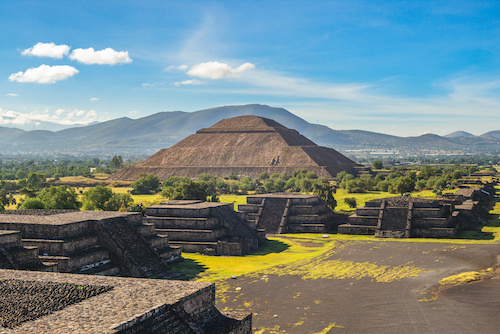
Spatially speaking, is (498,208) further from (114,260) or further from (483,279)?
(114,260)

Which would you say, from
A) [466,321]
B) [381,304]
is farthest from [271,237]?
[466,321]

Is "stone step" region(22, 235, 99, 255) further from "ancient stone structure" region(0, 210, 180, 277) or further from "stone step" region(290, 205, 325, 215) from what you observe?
"stone step" region(290, 205, 325, 215)

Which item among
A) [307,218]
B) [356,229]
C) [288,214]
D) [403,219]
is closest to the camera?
[403,219]

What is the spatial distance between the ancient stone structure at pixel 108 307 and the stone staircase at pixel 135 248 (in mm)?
15212

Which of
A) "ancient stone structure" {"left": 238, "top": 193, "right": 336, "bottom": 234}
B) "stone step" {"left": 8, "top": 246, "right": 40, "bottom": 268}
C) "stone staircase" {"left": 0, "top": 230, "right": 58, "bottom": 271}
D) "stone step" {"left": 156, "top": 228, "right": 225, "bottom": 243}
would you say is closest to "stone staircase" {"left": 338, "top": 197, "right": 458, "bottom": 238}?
"ancient stone structure" {"left": 238, "top": 193, "right": 336, "bottom": 234}

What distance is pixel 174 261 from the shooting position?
151ft

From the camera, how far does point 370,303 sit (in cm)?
3253

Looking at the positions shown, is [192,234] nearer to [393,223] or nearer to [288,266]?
[288,266]

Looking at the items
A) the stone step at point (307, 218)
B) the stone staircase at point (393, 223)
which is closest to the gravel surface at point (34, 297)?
the stone staircase at point (393, 223)

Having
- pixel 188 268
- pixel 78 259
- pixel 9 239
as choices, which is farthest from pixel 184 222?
pixel 9 239

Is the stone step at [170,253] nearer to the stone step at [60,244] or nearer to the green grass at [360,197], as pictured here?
the stone step at [60,244]

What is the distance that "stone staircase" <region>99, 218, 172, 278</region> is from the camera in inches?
1577

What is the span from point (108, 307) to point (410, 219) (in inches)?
2015

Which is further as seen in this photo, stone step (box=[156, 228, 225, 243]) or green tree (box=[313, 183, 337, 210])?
green tree (box=[313, 183, 337, 210])
